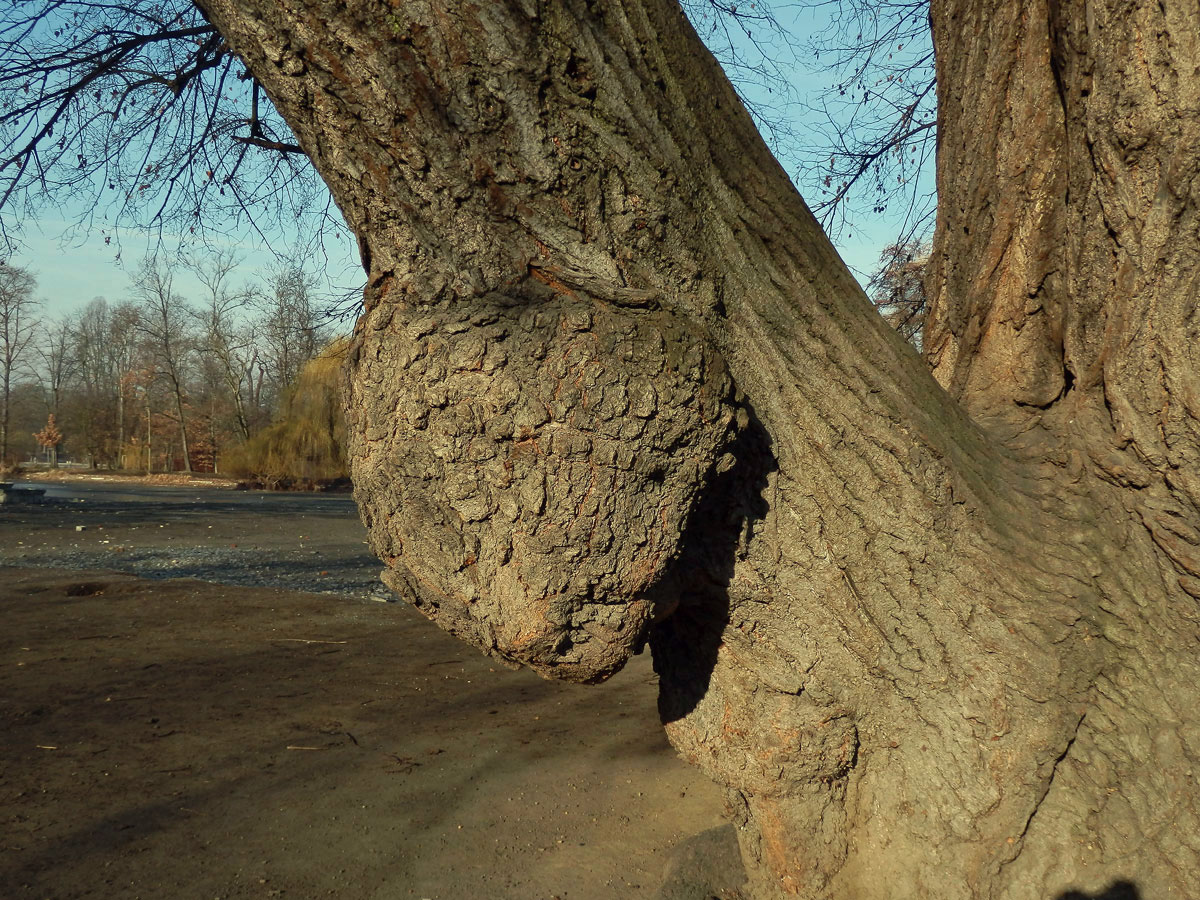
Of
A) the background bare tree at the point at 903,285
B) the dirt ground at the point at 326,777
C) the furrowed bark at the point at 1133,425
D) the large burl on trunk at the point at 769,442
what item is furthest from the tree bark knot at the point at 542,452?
the background bare tree at the point at 903,285

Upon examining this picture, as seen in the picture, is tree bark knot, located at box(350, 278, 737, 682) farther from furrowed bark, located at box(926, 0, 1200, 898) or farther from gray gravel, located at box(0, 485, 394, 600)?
gray gravel, located at box(0, 485, 394, 600)

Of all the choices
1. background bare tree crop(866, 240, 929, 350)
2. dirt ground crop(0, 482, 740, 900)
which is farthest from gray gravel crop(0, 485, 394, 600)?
background bare tree crop(866, 240, 929, 350)

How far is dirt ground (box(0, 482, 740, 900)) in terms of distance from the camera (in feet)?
9.43

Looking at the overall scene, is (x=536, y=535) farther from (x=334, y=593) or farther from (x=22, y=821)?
(x=334, y=593)

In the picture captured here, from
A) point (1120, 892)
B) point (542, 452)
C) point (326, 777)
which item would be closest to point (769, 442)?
point (542, 452)

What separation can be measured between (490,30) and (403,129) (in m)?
0.29

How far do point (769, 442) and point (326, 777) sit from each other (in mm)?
2726

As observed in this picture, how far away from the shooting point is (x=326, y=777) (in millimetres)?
3639

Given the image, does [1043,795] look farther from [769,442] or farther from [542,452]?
[542,452]

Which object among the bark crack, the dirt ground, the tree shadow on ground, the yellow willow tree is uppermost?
the yellow willow tree

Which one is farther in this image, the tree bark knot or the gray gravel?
the gray gravel

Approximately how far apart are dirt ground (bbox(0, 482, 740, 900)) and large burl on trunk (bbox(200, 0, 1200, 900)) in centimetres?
112

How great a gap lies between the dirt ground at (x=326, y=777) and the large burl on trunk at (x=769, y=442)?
112 centimetres

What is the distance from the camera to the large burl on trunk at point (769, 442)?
180 cm
